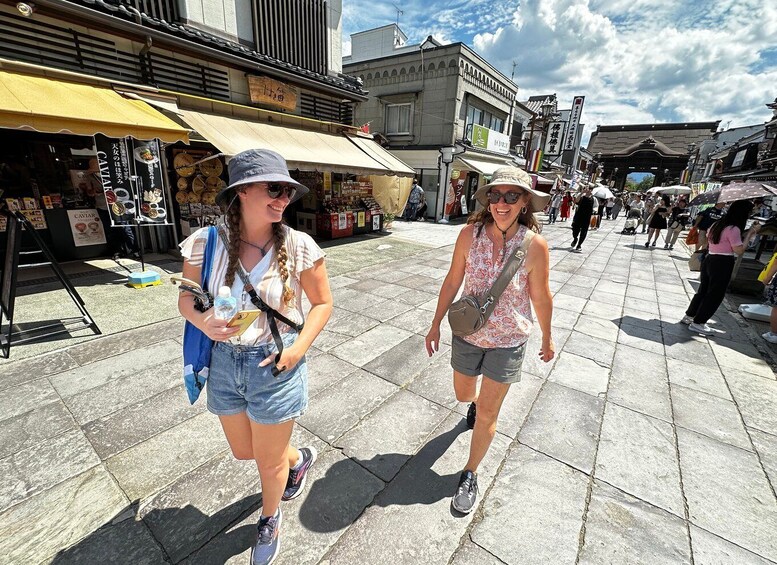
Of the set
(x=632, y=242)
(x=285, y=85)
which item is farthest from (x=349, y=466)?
(x=632, y=242)

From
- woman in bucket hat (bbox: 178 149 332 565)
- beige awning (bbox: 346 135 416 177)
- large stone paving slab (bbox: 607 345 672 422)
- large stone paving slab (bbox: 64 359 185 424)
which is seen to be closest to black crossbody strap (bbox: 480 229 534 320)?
woman in bucket hat (bbox: 178 149 332 565)

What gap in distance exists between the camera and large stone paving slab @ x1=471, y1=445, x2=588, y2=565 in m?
1.86

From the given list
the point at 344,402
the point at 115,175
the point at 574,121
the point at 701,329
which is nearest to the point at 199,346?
the point at 344,402

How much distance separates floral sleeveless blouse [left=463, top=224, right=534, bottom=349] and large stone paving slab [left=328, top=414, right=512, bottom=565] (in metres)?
1.00

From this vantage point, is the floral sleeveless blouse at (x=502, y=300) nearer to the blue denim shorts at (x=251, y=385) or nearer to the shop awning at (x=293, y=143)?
the blue denim shorts at (x=251, y=385)

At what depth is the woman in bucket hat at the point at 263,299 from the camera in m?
1.43

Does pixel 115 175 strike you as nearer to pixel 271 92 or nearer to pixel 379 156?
pixel 271 92

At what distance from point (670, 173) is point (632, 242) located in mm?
39203

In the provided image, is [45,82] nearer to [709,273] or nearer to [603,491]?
[603,491]

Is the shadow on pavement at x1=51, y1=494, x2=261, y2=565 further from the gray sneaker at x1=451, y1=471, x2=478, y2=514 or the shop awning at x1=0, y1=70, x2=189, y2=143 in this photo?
the shop awning at x1=0, y1=70, x2=189, y2=143

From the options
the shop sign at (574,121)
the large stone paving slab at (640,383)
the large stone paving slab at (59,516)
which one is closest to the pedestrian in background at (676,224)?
the large stone paving slab at (640,383)

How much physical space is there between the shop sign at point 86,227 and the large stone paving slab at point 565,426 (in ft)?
28.8

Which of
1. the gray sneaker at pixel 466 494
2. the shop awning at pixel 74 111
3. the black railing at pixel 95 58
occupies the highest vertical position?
the black railing at pixel 95 58

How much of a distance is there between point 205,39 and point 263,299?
7849 millimetres
